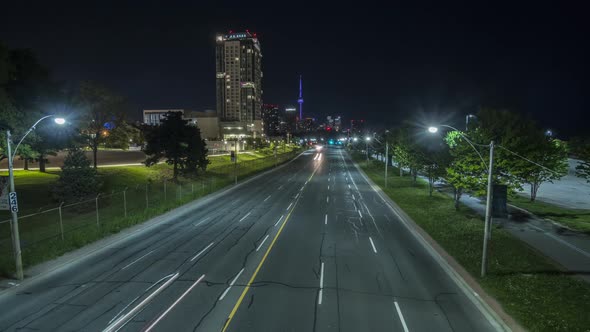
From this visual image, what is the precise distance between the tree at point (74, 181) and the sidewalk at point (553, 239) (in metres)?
32.8

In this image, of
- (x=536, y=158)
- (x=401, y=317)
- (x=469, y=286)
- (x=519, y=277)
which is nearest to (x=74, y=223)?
(x=401, y=317)

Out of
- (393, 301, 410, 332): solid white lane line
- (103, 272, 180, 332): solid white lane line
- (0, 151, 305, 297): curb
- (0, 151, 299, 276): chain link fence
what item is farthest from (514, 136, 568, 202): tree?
(0, 151, 299, 276): chain link fence

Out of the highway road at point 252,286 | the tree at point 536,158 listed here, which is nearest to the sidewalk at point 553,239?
the tree at point 536,158

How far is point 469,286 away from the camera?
13.7 m

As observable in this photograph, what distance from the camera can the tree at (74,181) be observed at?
93.8ft

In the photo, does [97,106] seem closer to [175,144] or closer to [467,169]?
[175,144]

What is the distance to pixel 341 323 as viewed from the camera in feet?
35.8

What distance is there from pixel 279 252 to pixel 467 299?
915cm

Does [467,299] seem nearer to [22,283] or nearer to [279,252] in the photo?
[279,252]

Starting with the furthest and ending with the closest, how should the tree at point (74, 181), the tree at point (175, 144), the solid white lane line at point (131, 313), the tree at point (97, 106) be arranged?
the tree at point (97, 106) → the tree at point (175, 144) → the tree at point (74, 181) → the solid white lane line at point (131, 313)

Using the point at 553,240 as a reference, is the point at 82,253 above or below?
below

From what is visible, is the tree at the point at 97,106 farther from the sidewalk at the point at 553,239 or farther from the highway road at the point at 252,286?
the sidewalk at the point at 553,239

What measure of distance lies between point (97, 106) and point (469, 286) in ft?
173

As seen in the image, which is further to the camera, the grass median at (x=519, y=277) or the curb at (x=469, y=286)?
the curb at (x=469, y=286)
